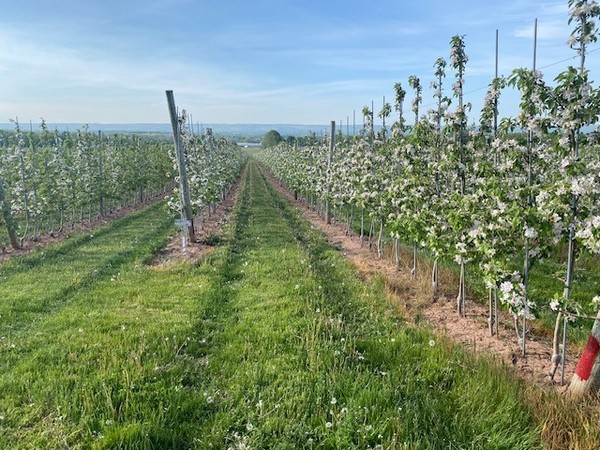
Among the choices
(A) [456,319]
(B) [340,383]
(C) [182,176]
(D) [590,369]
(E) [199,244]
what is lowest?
(A) [456,319]

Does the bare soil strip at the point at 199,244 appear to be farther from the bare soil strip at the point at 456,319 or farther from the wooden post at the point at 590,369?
the wooden post at the point at 590,369

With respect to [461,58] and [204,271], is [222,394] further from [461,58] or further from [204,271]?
[461,58]

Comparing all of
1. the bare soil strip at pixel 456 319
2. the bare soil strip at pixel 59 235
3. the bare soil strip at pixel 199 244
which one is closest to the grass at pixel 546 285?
the bare soil strip at pixel 456 319

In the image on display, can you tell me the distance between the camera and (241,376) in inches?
227

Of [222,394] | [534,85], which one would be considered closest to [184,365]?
[222,394]

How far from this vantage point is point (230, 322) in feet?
25.8

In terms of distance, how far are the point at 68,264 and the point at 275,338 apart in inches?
320

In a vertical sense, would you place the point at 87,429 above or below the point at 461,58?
below

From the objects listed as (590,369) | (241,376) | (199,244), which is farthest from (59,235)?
(590,369)

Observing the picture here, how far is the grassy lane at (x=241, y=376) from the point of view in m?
4.60

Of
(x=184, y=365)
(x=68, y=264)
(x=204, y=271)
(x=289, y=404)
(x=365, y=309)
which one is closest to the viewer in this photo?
(x=289, y=404)

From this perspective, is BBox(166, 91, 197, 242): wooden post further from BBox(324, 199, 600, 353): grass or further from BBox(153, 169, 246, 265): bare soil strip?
BBox(324, 199, 600, 353): grass

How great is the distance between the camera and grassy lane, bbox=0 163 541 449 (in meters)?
4.60

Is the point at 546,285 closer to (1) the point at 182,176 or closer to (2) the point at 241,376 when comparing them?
(2) the point at 241,376
